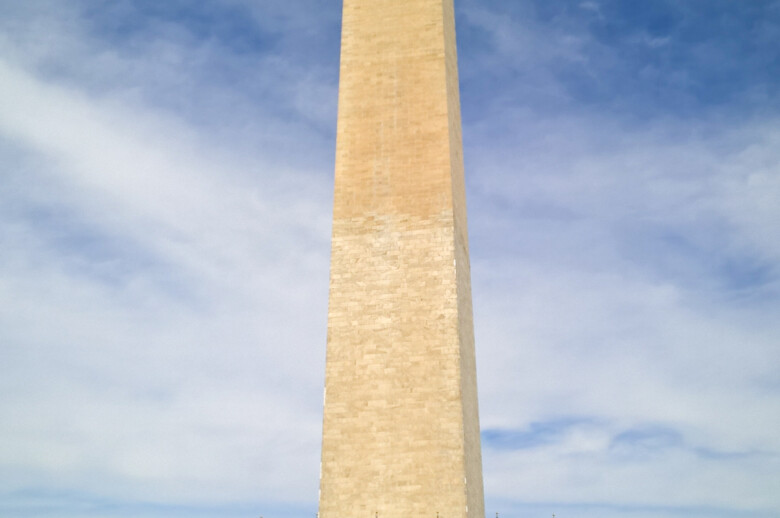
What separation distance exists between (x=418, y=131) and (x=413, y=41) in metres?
2.78

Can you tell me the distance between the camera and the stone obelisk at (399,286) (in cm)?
1773

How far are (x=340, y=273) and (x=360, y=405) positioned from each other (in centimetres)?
334

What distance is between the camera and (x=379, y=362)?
18688 millimetres

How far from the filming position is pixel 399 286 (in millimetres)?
19266

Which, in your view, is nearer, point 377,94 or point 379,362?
point 379,362

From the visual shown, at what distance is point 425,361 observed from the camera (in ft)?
60.5

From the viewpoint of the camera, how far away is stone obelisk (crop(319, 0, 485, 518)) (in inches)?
698

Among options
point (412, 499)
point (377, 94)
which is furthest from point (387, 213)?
point (412, 499)

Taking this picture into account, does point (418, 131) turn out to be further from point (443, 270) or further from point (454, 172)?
point (443, 270)

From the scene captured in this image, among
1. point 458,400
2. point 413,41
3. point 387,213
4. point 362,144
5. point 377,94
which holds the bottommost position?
point 458,400

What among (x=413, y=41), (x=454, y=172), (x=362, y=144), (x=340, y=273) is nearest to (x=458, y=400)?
(x=340, y=273)

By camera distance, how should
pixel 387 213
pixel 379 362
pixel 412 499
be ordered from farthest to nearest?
1. pixel 387 213
2. pixel 379 362
3. pixel 412 499

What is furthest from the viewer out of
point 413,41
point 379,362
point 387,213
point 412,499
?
point 413,41

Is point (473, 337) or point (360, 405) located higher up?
point (473, 337)
